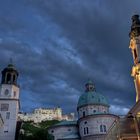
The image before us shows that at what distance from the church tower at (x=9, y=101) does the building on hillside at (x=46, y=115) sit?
9427cm

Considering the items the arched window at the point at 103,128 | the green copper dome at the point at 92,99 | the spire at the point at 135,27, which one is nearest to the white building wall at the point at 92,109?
the green copper dome at the point at 92,99

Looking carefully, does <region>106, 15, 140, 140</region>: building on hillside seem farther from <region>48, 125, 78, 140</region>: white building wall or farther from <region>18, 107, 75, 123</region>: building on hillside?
<region>18, 107, 75, 123</region>: building on hillside

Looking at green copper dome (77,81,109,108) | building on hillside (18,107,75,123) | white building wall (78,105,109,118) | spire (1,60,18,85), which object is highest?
building on hillside (18,107,75,123)

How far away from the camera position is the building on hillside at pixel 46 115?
149 m

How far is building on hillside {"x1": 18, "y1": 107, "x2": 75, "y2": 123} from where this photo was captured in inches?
5872

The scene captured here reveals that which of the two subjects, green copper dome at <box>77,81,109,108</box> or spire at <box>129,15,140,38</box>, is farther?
green copper dome at <box>77,81,109,108</box>

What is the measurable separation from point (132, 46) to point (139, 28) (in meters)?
2.97

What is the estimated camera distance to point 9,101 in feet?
179

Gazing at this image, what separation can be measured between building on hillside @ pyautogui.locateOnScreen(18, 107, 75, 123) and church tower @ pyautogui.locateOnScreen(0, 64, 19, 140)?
94.3 metres

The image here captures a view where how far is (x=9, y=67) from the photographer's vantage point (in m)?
58.8

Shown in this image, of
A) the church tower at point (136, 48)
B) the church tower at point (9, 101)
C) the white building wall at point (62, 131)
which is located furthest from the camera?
the white building wall at point (62, 131)

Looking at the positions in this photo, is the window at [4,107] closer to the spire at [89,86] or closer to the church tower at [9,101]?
the church tower at [9,101]

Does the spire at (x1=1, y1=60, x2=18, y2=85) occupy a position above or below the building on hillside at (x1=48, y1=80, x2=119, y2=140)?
above

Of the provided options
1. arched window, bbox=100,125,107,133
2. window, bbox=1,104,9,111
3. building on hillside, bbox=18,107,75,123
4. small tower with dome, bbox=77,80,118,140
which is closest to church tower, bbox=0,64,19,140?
window, bbox=1,104,9,111
